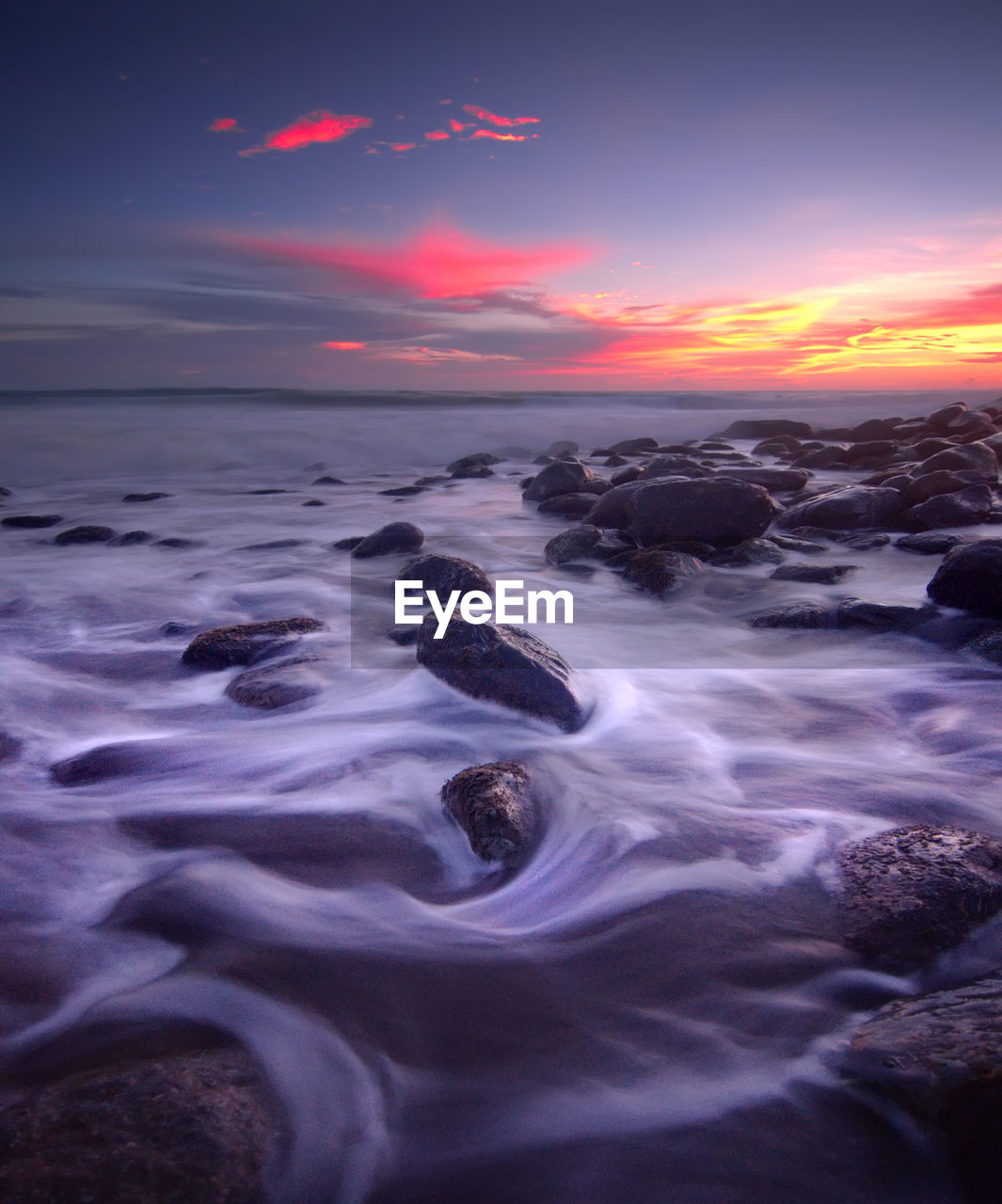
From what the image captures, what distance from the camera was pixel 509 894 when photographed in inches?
79.7

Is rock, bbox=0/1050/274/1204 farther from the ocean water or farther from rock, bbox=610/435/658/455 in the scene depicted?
rock, bbox=610/435/658/455

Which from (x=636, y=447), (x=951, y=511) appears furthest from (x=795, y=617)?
(x=636, y=447)

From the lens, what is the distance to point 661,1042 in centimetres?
153

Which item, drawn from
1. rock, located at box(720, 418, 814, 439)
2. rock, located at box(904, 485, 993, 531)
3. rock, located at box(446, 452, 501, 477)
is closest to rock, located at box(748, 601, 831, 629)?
rock, located at box(904, 485, 993, 531)

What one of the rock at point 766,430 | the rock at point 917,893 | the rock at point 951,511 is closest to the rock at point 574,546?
the rock at point 951,511

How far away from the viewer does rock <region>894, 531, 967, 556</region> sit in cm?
555

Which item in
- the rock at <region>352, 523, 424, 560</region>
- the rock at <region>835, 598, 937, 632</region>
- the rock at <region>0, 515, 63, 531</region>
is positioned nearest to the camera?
the rock at <region>835, 598, 937, 632</region>

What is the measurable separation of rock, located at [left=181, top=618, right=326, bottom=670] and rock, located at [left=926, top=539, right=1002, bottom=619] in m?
3.34

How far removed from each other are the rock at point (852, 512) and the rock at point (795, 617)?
2.25 metres

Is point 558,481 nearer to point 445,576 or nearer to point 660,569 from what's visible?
point 660,569

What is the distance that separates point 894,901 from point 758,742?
117cm

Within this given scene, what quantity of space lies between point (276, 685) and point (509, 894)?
1.72 m

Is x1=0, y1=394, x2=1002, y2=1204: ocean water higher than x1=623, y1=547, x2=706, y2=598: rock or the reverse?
the reverse

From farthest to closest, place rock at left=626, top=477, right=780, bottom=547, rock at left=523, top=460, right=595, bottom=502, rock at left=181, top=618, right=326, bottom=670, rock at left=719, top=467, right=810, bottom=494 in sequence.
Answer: rock at left=523, top=460, right=595, bottom=502
rock at left=719, top=467, right=810, bottom=494
rock at left=626, top=477, right=780, bottom=547
rock at left=181, top=618, right=326, bottom=670
